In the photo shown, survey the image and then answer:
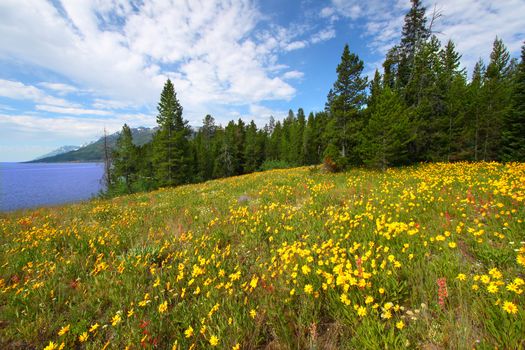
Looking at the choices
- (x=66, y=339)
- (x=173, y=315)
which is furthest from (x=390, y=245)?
(x=66, y=339)

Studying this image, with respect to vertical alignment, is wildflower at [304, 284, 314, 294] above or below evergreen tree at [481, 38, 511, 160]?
below

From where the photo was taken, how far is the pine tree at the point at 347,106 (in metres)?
16.5

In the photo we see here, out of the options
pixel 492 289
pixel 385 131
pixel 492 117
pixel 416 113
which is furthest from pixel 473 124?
pixel 492 289

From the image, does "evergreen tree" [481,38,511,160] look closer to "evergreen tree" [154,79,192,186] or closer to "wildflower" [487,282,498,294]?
"wildflower" [487,282,498,294]

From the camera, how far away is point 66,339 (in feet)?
9.15

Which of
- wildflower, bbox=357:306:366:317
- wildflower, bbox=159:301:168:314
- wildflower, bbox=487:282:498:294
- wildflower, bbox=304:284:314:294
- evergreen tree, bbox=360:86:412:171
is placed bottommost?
wildflower, bbox=159:301:168:314

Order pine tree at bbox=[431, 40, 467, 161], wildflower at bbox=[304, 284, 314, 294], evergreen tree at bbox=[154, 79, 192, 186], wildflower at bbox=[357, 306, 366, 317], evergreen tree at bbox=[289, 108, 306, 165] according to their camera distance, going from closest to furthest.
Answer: wildflower at bbox=[357, 306, 366, 317] → wildflower at bbox=[304, 284, 314, 294] → pine tree at bbox=[431, 40, 467, 161] → evergreen tree at bbox=[154, 79, 192, 186] → evergreen tree at bbox=[289, 108, 306, 165]

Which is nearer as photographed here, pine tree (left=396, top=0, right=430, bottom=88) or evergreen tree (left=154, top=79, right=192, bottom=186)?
pine tree (left=396, top=0, right=430, bottom=88)

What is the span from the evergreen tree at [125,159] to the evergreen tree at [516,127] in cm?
4225

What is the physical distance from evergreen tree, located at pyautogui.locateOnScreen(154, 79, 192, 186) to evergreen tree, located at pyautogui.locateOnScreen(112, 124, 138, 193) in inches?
296

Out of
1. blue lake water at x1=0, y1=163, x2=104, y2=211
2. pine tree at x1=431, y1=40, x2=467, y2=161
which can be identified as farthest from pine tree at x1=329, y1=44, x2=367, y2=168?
blue lake water at x1=0, y1=163, x2=104, y2=211

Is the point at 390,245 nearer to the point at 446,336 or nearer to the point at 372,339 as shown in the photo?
the point at 446,336

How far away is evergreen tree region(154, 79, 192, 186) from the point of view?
2742 centimetres

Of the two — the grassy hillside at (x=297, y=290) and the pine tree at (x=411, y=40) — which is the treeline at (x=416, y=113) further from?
the grassy hillside at (x=297, y=290)
